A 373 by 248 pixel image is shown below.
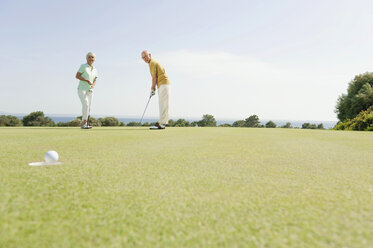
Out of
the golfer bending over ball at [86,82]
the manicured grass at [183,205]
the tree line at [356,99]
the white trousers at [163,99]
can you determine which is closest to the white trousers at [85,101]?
the golfer bending over ball at [86,82]

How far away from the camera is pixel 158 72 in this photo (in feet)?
32.1

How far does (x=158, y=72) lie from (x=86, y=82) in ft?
10.1

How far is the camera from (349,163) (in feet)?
Answer: 11.1

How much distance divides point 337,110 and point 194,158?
110 feet

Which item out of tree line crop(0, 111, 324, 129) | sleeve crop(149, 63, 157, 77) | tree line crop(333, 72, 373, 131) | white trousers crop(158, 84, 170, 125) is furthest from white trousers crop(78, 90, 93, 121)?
tree line crop(333, 72, 373, 131)

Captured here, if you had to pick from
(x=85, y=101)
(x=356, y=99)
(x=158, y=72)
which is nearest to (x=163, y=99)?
(x=158, y=72)

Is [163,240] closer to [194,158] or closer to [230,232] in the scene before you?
[230,232]

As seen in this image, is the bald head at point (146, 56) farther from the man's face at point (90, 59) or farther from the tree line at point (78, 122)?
the tree line at point (78, 122)

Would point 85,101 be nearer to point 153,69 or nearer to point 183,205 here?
point 153,69

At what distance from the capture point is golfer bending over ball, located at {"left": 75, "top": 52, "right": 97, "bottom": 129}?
9727mm

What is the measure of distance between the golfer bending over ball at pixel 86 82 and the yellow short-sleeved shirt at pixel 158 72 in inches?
102

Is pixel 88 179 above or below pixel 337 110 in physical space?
below

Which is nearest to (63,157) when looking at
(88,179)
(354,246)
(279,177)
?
(88,179)

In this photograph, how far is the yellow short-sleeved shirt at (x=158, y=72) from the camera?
9.67 m
